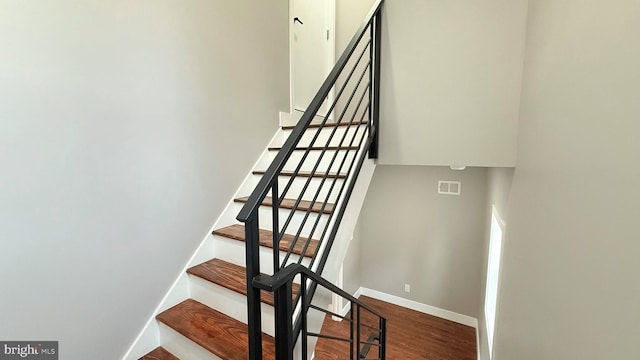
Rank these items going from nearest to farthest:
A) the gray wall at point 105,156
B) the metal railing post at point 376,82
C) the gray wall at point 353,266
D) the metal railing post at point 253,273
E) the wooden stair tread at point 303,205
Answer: the metal railing post at point 253,273, the gray wall at point 105,156, the wooden stair tread at point 303,205, the metal railing post at point 376,82, the gray wall at point 353,266

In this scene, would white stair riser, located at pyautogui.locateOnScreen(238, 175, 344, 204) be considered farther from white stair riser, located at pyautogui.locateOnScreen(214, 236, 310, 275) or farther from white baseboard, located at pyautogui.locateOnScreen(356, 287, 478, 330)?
white baseboard, located at pyautogui.locateOnScreen(356, 287, 478, 330)

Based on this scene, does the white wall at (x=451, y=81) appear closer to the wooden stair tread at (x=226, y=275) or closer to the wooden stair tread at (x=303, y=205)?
the wooden stair tread at (x=303, y=205)

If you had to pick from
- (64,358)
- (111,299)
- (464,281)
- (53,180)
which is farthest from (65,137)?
(464,281)

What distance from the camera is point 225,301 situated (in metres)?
1.59

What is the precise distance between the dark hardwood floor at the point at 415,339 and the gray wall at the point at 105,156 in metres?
2.33

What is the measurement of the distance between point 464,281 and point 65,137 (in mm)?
4277

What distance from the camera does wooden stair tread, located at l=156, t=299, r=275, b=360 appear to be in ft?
4.34

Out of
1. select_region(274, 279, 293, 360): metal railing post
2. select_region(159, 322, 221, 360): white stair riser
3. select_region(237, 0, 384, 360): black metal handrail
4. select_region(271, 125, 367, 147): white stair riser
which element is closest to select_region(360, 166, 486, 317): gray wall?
select_region(271, 125, 367, 147): white stair riser

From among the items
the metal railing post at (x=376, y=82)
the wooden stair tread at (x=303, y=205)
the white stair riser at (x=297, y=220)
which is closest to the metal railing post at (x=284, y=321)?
the white stair riser at (x=297, y=220)

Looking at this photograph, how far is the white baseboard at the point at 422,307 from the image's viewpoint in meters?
3.58

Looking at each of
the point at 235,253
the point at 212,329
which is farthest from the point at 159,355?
the point at 235,253

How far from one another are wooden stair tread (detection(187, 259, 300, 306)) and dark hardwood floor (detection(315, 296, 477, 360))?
1.90 metres

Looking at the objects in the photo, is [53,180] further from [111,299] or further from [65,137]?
[111,299]

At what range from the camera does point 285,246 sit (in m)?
1.58
